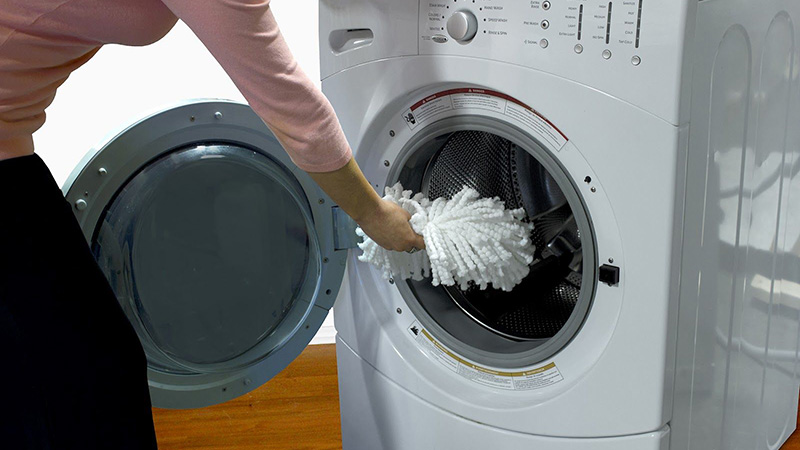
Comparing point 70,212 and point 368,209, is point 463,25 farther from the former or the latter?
point 70,212

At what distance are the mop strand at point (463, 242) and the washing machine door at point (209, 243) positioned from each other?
0.10m

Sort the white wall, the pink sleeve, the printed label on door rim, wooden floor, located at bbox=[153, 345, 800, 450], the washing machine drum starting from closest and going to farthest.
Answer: the pink sleeve
the printed label on door rim
the washing machine drum
wooden floor, located at bbox=[153, 345, 800, 450]
the white wall

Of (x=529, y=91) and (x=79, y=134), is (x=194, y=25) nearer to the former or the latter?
(x=529, y=91)

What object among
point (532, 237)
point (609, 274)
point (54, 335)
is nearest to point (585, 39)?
point (609, 274)

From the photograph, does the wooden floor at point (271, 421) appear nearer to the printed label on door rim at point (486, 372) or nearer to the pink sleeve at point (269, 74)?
the printed label on door rim at point (486, 372)

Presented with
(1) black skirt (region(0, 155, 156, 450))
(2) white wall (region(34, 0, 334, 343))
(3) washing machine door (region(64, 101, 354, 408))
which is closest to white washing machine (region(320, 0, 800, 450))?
(3) washing machine door (region(64, 101, 354, 408))

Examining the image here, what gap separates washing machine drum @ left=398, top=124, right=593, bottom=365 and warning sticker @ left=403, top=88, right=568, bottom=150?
2.2 inches

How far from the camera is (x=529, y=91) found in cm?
103

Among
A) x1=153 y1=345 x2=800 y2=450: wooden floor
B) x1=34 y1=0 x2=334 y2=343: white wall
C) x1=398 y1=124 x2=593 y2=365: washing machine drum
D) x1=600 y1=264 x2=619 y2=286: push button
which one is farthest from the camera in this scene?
x1=34 y1=0 x2=334 y2=343: white wall

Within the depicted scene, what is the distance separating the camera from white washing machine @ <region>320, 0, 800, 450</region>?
0.96 metres

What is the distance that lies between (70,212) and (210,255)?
25cm

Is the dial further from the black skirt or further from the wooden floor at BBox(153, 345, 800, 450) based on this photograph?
the wooden floor at BBox(153, 345, 800, 450)

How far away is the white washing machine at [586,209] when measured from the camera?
37.9 inches

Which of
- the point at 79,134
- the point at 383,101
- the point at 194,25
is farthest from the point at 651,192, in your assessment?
the point at 79,134
